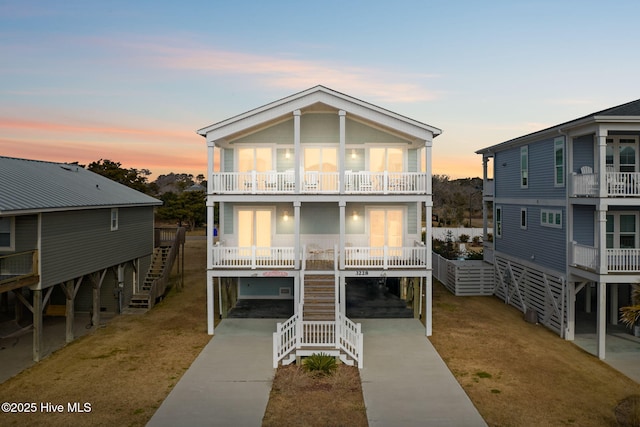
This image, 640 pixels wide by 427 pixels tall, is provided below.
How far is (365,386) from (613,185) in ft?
40.0

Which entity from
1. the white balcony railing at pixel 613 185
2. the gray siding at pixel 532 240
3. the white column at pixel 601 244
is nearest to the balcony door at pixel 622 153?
the white balcony railing at pixel 613 185

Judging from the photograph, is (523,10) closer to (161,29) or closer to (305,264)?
(305,264)

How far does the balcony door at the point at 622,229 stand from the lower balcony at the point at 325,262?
8.23 m

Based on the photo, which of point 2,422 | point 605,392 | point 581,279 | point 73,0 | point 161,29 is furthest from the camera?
point 161,29

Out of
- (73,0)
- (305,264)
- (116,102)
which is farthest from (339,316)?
(116,102)

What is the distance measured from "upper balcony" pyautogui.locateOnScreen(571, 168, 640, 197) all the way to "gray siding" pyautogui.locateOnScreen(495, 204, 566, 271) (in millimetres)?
1578

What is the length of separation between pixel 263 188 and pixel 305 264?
402 centimetres

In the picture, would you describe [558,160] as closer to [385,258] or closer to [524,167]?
[524,167]

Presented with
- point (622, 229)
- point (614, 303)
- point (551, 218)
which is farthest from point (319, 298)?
point (614, 303)

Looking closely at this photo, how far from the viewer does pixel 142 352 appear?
45.5ft

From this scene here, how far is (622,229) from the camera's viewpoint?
54.1 feet

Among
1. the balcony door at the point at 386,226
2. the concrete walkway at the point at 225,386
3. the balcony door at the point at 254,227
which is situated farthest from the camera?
the balcony door at the point at 254,227

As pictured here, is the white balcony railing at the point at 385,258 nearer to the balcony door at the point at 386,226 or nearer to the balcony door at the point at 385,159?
the balcony door at the point at 386,226

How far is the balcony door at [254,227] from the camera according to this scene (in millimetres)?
19156
